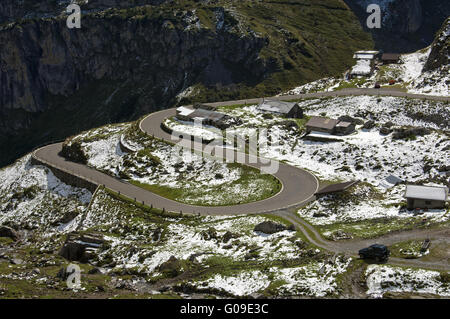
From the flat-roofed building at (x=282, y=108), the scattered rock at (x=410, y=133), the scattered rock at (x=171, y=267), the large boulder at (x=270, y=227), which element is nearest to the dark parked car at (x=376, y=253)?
the large boulder at (x=270, y=227)

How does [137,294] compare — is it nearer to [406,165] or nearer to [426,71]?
[406,165]

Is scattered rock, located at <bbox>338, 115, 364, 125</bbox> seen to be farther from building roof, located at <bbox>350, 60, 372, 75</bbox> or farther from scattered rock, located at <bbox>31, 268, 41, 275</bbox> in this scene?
scattered rock, located at <bbox>31, 268, 41, 275</bbox>

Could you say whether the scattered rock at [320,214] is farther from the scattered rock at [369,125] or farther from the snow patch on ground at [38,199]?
the snow patch on ground at [38,199]

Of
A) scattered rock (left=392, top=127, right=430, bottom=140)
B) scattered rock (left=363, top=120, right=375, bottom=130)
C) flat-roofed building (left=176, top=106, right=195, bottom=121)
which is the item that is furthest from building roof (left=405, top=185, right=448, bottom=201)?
flat-roofed building (left=176, top=106, right=195, bottom=121)

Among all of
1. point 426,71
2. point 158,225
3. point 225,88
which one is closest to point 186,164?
point 158,225

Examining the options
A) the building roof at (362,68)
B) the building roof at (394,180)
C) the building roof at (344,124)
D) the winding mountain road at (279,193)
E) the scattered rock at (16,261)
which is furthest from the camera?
the building roof at (362,68)

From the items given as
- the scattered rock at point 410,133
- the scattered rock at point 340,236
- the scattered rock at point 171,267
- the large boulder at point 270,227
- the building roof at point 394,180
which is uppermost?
the scattered rock at point 410,133
